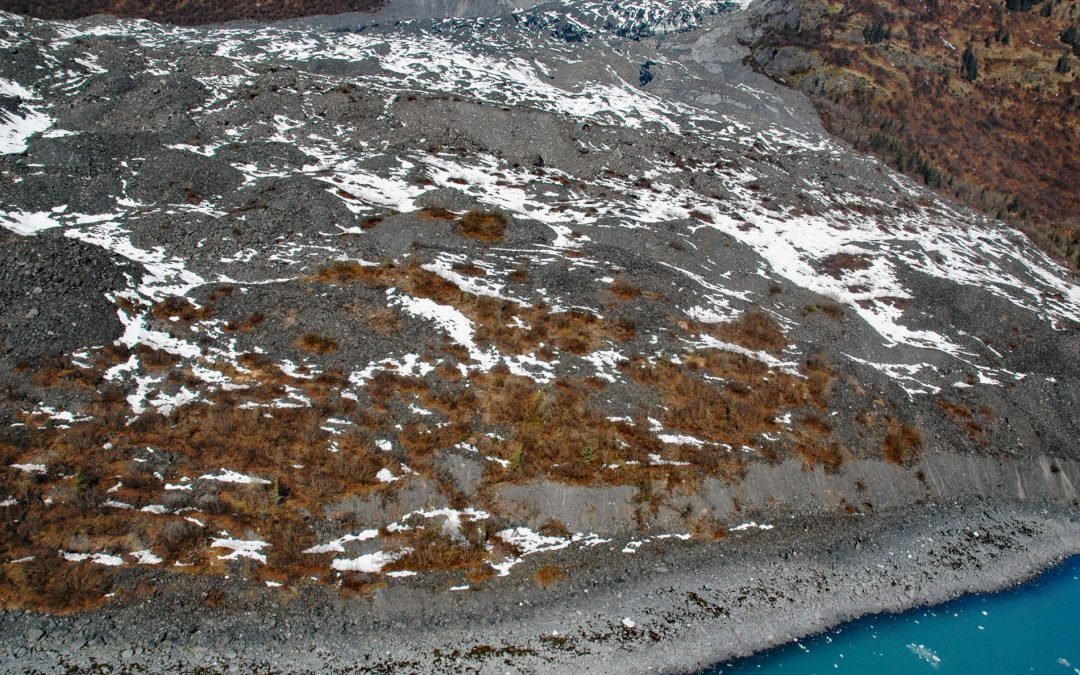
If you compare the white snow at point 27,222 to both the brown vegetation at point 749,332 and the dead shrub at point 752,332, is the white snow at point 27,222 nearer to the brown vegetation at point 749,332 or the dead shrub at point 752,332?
the brown vegetation at point 749,332

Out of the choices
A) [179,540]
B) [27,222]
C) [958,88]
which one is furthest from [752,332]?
[958,88]

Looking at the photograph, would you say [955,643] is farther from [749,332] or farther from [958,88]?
[958,88]

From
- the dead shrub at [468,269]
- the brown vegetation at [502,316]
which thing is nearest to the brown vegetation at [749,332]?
the brown vegetation at [502,316]

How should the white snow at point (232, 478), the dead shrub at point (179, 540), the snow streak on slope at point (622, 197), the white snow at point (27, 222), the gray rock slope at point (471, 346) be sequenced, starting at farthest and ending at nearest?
the snow streak on slope at point (622, 197)
the white snow at point (27, 222)
the white snow at point (232, 478)
the gray rock slope at point (471, 346)
the dead shrub at point (179, 540)

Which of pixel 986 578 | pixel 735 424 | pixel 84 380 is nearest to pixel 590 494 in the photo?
pixel 735 424

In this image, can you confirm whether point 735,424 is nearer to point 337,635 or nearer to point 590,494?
point 590,494

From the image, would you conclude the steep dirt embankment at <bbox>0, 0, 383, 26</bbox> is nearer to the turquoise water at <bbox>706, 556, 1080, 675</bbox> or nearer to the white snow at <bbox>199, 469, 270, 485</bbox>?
the white snow at <bbox>199, 469, 270, 485</bbox>

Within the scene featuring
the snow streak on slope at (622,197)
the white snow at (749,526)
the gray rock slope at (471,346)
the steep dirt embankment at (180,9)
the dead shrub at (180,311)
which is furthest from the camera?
the steep dirt embankment at (180,9)

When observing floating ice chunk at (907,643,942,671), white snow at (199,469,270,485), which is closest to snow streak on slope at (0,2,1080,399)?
white snow at (199,469,270,485)
